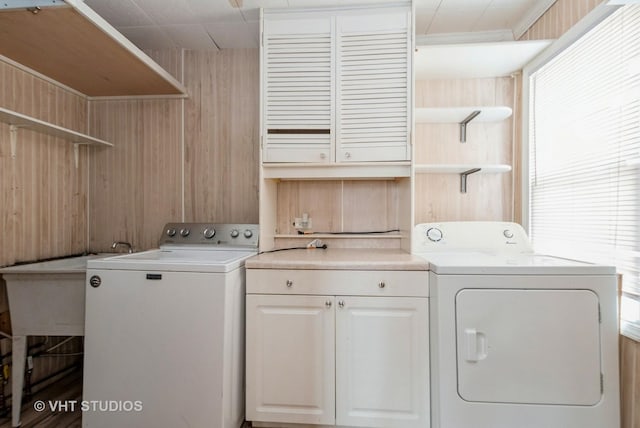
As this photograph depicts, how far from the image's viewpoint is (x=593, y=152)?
1439 millimetres

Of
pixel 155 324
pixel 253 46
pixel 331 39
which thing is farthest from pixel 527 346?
pixel 253 46

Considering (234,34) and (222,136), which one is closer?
(234,34)

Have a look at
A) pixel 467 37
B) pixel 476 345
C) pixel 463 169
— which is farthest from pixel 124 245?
pixel 467 37

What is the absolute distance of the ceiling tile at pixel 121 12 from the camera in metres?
1.72

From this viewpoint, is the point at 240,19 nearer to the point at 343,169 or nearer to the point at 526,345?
the point at 343,169

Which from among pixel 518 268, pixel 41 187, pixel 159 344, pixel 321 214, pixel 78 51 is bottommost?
pixel 159 344

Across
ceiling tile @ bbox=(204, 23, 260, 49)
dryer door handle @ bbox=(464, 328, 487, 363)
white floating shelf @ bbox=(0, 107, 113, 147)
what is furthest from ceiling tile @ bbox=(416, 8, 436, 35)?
white floating shelf @ bbox=(0, 107, 113, 147)

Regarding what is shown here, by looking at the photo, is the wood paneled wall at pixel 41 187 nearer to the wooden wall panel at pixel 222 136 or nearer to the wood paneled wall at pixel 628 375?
the wooden wall panel at pixel 222 136

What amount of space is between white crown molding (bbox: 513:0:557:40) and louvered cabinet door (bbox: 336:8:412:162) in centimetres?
83

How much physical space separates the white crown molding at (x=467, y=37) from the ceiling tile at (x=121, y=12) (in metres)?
1.89

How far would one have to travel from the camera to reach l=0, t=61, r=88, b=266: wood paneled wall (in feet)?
5.47

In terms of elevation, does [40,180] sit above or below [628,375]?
above

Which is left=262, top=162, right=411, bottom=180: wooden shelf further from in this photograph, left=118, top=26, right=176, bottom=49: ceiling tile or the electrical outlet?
left=118, top=26, right=176, bottom=49: ceiling tile

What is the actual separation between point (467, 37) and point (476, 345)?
203 centimetres
